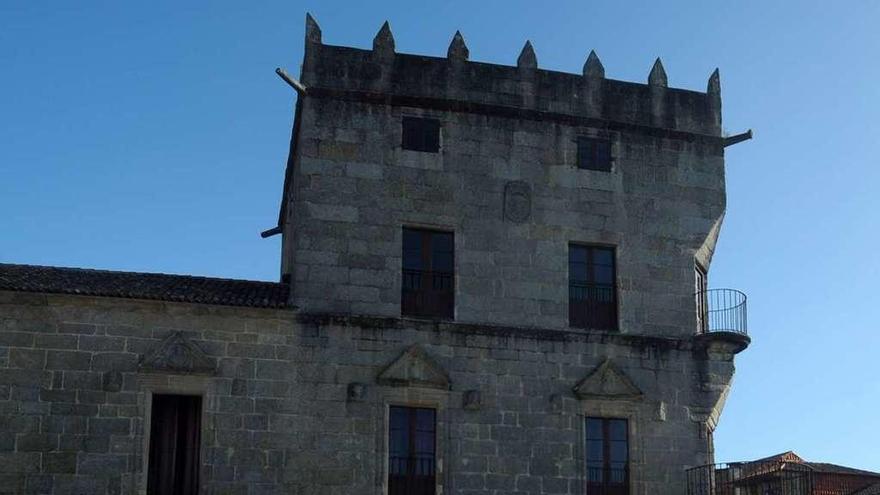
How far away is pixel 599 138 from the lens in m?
27.4

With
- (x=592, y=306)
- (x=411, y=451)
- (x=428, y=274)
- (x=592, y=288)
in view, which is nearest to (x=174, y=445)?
(x=411, y=451)

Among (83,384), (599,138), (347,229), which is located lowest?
(83,384)

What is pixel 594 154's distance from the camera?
2741 centimetres

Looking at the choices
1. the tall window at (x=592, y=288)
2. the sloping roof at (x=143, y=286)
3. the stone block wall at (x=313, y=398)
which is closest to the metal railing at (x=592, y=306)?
the tall window at (x=592, y=288)

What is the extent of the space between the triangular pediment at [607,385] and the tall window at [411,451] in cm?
309

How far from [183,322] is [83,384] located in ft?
6.84

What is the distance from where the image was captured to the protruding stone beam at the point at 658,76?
28.2 m

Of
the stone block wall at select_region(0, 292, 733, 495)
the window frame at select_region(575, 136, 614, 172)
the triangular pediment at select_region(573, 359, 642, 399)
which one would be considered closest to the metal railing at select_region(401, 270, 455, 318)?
the stone block wall at select_region(0, 292, 733, 495)

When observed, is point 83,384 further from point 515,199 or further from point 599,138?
point 599,138

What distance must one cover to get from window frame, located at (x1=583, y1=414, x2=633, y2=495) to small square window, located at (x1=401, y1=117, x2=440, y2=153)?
20.5ft

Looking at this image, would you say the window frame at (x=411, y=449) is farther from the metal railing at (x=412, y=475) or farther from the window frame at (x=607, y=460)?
the window frame at (x=607, y=460)

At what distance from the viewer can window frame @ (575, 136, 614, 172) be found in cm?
2728

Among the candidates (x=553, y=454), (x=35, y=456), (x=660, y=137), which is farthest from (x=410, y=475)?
(x=660, y=137)

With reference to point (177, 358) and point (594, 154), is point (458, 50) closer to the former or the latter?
point (594, 154)
